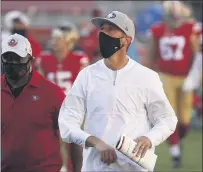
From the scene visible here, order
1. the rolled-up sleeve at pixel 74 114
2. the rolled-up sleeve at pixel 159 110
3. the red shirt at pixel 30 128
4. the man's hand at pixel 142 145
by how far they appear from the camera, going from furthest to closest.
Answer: the red shirt at pixel 30 128
the rolled-up sleeve at pixel 159 110
the rolled-up sleeve at pixel 74 114
the man's hand at pixel 142 145

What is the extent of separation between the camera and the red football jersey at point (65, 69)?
12227 millimetres

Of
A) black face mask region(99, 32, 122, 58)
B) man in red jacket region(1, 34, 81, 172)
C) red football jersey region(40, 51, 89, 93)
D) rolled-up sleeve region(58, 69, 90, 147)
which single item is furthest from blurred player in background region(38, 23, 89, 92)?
rolled-up sleeve region(58, 69, 90, 147)

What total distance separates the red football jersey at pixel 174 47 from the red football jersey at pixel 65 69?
1396 mm

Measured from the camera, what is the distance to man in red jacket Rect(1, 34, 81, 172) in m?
7.01

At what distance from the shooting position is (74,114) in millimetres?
6852

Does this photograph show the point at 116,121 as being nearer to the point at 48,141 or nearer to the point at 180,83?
the point at 48,141

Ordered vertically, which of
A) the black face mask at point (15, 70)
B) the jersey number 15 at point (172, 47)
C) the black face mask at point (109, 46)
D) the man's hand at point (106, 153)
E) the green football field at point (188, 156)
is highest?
the black face mask at point (109, 46)

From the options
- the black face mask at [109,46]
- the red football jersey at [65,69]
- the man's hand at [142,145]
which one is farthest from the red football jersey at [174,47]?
the man's hand at [142,145]

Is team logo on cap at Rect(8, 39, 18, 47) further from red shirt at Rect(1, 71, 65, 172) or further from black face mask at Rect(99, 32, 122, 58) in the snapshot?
black face mask at Rect(99, 32, 122, 58)

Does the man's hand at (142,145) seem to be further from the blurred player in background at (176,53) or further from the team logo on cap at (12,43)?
the blurred player in background at (176,53)

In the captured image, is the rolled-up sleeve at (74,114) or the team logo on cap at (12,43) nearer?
the rolled-up sleeve at (74,114)

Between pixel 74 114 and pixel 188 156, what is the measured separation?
24.7 feet

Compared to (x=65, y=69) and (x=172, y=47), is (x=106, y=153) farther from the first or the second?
(x=172, y=47)

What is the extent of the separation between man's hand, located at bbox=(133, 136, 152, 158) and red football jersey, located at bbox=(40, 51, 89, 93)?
5.58 meters
